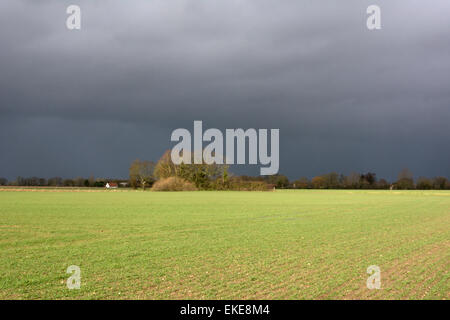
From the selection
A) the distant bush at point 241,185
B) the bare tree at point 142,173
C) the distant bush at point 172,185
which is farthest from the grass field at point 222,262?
the bare tree at point 142,173

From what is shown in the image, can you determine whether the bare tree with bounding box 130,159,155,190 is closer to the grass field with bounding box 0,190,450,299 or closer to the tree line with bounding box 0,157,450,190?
the tree line with bounding box 0,157,450,190

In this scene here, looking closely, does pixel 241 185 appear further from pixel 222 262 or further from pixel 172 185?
pixel 222 262

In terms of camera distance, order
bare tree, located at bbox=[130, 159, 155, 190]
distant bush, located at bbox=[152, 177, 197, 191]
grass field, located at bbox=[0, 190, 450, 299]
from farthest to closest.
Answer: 1. bare tree, located at bbox=[130, 159, 155, 190]
2. distant bush, located at bbox=[152, 177, 197, 191]
3. grass field, located at bbox=[0, 190, 450, 299]

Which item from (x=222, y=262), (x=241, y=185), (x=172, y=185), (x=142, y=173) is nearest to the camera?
(x=222, y=262)

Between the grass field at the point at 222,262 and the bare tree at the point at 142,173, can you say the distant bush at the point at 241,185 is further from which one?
the grass field at the point at 222,262

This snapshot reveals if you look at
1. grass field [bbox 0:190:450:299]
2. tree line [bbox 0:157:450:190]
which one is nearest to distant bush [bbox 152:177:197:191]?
tree line [bbox 0:157:450:190]

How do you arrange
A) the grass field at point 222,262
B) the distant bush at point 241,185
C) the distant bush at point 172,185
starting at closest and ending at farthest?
the grass field at point 222,262 < the distant bush at point 172,185 < the distant bush at point 241,185

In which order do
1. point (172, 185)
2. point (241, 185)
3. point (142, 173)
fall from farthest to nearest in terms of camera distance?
point (142, 173) → point (241, 185) → point (172, 185)

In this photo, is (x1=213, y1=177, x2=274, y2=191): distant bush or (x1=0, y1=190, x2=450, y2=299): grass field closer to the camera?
(x1=0, y1=190, x2=450, y2=299): grass field

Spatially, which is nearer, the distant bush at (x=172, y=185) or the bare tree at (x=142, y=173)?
the distant bush at (x=172, y=185)

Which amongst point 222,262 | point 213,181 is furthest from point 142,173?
point 222,262

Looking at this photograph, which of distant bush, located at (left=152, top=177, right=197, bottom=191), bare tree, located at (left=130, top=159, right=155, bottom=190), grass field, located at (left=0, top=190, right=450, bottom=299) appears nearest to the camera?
grass field, located at (left=0, top=190, right=450, bottom=299)
